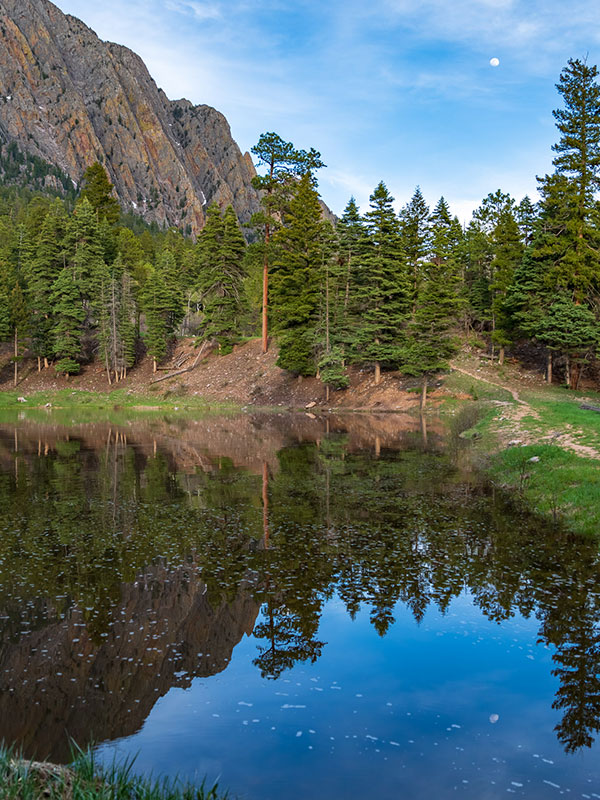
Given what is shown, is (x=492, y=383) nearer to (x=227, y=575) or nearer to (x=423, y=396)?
(x=423, y=396)

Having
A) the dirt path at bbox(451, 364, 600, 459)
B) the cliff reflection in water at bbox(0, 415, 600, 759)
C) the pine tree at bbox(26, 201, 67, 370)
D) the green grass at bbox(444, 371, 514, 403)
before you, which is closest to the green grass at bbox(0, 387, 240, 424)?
the pine tree at bbox(26, 201, 67, 370)

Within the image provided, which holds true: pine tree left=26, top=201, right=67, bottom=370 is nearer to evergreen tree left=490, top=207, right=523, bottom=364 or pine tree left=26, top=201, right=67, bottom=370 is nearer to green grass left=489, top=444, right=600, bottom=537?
evergreen tree left=490, top=207, right=523, bottom=364

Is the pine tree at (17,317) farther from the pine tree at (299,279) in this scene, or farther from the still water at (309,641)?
the still water at (309,641)

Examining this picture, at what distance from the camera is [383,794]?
19.9 ft

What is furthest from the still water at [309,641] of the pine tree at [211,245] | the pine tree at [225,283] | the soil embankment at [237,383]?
the pine tree at [211,245]

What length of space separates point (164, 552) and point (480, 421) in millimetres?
27445

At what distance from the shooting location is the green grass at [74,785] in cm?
494

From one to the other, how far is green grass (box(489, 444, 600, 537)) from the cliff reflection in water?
1023mm

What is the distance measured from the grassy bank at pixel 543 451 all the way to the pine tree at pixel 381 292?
12.2 m

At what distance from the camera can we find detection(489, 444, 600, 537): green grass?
1578cm

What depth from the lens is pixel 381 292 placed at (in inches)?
2159

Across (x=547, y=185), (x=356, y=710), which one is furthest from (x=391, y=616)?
(x=547, y=185)

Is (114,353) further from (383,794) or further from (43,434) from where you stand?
(383,794)

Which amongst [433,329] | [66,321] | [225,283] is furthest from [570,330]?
[66,321]
